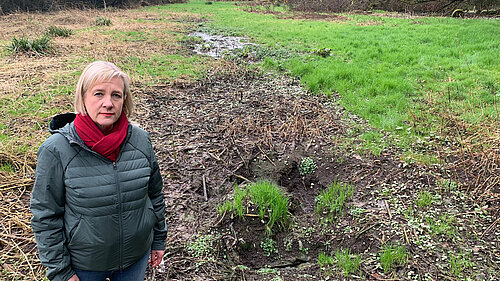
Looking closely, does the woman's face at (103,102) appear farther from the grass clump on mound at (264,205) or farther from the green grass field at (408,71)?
the green grass field at (408,71)

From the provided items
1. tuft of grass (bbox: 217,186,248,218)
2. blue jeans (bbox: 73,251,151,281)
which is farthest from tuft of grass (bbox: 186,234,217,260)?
blue jeans (bbox: 73,251,151,281)

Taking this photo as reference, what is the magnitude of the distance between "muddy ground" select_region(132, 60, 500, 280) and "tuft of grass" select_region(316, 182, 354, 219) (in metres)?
0.11

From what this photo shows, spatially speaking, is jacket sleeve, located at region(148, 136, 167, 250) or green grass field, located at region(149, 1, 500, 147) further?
green grass field, located at region(149, 1, 500, 147)

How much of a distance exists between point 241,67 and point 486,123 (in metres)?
6.80

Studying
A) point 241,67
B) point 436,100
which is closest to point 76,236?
point 436,100

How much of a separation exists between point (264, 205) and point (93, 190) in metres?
2.33

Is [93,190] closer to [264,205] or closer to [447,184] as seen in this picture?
[264,205]

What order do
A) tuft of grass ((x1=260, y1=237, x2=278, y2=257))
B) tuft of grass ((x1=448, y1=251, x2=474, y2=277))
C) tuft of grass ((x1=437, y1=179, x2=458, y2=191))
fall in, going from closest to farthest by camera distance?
tuft of grass ((x1=448, y1=251, x2=474, y2=277)), tuft of grass ((x1=260, y1=237, x2=278, y2=257)), tuft of grass ((x1=437, y1=179, x2=458, y2=191))

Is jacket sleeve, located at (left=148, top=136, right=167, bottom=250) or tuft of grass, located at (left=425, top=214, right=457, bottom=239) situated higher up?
jacket sleeve, located at (left=148, top=136, right=167, bottom=250)

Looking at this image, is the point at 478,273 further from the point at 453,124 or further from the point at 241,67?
the point at 241,67

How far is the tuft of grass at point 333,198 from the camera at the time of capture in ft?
13.0

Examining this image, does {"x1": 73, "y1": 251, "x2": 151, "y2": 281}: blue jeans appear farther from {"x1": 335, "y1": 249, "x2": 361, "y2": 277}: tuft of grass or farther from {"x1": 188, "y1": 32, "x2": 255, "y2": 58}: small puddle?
{"x1": 188, "y1": 32, "x2": 255, "y2": 58}: small puddle

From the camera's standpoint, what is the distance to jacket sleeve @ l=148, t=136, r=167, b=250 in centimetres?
224

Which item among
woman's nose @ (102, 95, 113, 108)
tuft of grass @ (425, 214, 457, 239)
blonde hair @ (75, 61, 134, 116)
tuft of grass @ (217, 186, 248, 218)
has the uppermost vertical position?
blonde hair @ (75, 61, 134, 116)
